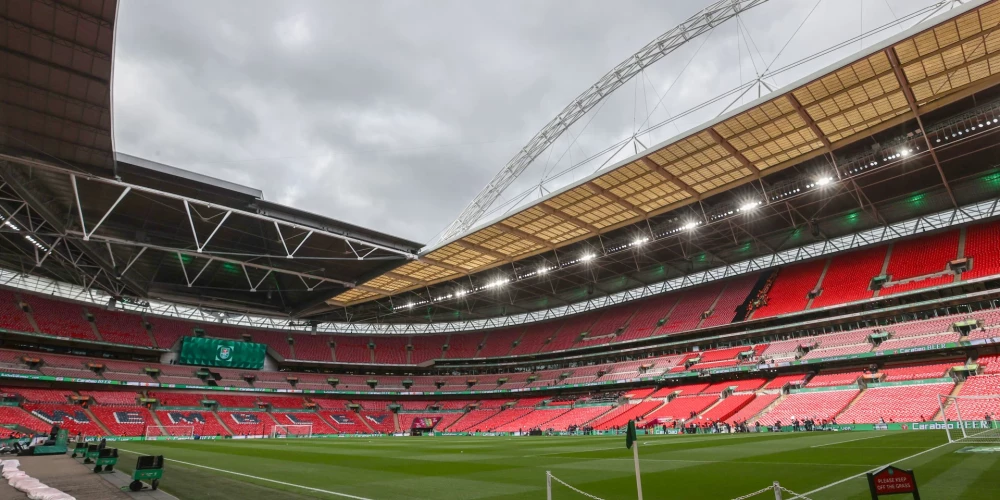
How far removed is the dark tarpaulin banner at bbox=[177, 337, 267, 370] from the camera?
172 ft

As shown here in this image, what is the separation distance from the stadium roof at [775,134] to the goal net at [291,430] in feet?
75.1

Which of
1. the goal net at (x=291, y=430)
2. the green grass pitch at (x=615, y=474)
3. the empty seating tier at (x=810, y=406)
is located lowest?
the goal net at (x=291, y=430)

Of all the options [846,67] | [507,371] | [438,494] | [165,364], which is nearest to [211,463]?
[438,494]

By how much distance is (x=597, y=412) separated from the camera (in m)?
45.5

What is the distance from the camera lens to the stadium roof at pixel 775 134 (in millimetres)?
19797

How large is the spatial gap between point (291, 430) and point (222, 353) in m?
13.6

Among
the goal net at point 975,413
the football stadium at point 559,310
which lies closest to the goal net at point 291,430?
the football stadium at point 559,310

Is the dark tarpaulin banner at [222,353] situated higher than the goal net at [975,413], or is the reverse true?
the dark tarpaulin banner at [222,353]

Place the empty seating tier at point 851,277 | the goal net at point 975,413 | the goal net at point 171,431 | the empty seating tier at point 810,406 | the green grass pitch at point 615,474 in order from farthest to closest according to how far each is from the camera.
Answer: the goal net at point 171,431 → the empty seating tier at point 851,277 → the empty seating tier at point 810,406 → the goal net at point 975,413 → the green grass pitch at point 615,474

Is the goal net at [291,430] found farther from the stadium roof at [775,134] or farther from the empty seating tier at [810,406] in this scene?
the empty seating tier at [810,406]

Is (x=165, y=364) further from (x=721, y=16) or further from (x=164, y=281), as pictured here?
(x=721, y=16)

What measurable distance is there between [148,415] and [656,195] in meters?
48.0

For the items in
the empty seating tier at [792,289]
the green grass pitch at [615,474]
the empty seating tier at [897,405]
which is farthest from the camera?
the empty seating tier at [792,289]

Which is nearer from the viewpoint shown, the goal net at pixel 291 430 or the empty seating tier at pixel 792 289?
the empty seating tier at pixel 792 289
